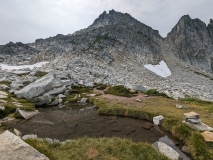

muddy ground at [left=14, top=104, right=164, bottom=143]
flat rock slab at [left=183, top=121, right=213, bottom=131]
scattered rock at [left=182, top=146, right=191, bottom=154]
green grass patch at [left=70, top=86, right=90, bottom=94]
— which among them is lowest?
scattered rock at [left=182, top=146, right=191, bottom=154]

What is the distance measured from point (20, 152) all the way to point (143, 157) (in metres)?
7.60

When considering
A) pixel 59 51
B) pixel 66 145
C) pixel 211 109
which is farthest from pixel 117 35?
pixel 66 145

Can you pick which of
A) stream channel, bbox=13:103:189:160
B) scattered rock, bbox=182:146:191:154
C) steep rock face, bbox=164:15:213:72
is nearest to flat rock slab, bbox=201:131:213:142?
scattered rock, bbox=182:146:191:154

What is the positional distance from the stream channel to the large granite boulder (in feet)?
23.6

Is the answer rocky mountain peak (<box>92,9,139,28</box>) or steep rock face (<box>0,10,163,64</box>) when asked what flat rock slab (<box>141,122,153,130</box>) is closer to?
steep rock face (<box>0,10,163,64</box>)

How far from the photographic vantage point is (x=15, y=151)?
25.0ft

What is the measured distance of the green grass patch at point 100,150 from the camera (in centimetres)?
1016

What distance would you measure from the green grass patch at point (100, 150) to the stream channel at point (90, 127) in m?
3.20

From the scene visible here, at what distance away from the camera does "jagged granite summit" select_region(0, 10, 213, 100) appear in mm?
74750

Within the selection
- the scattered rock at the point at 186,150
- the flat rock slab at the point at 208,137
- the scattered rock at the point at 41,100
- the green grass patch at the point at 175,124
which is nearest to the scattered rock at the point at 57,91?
the scattered rock at the point at 41,100

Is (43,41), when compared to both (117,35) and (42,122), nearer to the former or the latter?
(117,35)

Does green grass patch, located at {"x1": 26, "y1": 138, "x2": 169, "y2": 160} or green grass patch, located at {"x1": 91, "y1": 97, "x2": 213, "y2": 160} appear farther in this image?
green grass patch, located at {"x1": 91, "y1": 97, "x2": 213, "y2": 160}

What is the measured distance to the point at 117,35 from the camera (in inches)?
4656

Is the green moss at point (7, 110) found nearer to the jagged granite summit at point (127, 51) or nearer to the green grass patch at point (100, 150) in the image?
the green grass patch at point (100, 150)
